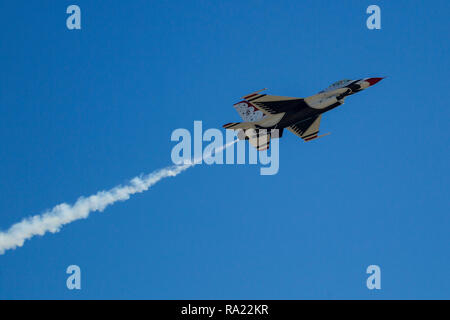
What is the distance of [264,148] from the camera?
59.7 m

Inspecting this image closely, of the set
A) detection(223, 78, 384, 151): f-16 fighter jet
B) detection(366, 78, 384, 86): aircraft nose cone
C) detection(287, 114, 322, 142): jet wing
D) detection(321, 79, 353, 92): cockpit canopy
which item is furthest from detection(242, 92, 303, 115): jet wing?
detection(366, 78, 384, 86): aircraft nose cone

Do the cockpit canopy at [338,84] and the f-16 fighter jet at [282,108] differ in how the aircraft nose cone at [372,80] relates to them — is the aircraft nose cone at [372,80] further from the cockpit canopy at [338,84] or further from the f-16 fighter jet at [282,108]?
the cockpit canopy at [338,84]

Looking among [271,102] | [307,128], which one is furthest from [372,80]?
[271,102]

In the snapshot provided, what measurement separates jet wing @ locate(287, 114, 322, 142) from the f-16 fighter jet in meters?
3.40

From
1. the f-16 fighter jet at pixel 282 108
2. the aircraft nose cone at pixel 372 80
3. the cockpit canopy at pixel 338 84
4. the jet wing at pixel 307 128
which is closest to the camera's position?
the f-16 fighter jet at pixel 282 108

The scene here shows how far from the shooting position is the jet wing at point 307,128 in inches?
2421

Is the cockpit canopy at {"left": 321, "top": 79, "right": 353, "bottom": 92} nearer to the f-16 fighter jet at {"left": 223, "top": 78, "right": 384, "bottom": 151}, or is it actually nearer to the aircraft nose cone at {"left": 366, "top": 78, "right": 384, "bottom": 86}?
the f-16 fighter jet at {"left": 223, "top": 78, "right": 384, "bottom": 151}

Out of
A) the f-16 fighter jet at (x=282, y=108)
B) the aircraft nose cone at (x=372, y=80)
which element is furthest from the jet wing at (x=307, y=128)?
the aircraft nose cone at (x=372, y=80)

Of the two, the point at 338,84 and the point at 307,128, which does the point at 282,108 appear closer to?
the point at 338,84

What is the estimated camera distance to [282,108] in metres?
56.8

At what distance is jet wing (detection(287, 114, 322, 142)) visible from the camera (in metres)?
61.5
